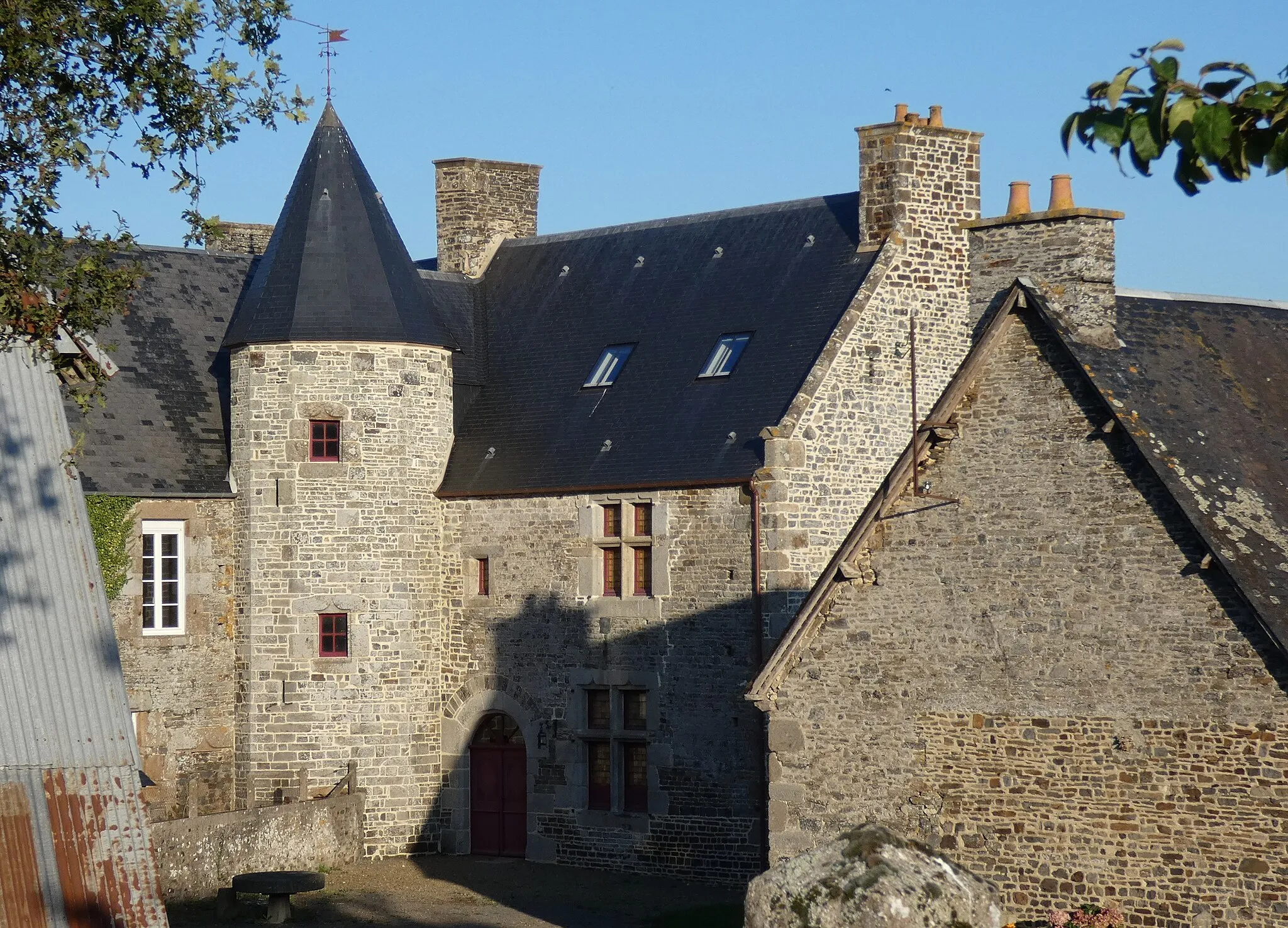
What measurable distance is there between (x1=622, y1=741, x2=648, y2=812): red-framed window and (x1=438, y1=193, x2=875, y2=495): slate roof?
9.87 feet

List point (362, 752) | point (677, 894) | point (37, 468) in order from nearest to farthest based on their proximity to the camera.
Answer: point (37, 468)
point (677, 894)
point (362, 752)

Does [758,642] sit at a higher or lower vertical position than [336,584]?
lower

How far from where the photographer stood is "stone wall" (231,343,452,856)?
2202 cm

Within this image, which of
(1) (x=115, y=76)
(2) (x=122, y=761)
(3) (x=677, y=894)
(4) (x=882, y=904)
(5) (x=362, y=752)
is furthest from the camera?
(5) (x=362, y=752)

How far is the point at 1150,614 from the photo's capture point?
13516 mm

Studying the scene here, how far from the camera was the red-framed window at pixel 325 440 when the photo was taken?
73.3ft

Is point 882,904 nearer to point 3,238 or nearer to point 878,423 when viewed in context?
point 3,238

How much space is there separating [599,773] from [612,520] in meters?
2.93

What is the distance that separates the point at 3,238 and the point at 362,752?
12.1 m

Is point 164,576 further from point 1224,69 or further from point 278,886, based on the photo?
point 1224,69

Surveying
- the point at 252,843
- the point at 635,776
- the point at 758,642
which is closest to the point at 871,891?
the point at 758,642

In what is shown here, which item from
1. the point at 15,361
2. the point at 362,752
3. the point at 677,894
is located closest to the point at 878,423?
the point at 677,894

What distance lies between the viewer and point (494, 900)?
19.5 m

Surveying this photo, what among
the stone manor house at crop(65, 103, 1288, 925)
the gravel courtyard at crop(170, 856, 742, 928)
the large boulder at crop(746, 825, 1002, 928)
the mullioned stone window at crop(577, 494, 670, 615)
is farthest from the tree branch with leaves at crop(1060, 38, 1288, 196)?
the mullioned stone window at crop(577, 494, 670, 615)
